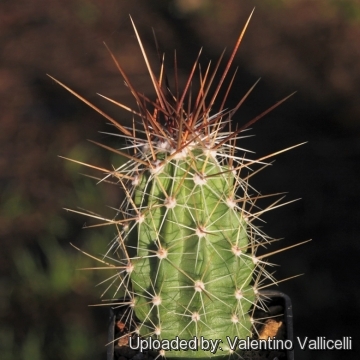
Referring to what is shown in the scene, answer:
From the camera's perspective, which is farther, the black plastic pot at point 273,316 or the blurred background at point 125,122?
the blurred background at point 125,122

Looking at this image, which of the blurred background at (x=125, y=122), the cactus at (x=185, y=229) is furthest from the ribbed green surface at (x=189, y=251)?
the blurred background at (x=125, y=122)

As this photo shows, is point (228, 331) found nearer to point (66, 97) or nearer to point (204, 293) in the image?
point (204, 293)

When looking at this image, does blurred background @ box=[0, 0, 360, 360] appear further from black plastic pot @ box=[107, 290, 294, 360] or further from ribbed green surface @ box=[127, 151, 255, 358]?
ribbed green surface @ box=[127, 151, 255, 358]

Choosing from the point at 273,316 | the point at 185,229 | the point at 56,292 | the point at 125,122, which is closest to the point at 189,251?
the point at 185,229

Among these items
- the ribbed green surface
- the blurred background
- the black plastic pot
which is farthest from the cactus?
the blurred background

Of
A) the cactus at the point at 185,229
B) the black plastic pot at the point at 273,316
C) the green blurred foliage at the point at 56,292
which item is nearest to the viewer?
the cactus at the point at 185,229

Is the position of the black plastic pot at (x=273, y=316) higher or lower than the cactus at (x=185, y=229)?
lower

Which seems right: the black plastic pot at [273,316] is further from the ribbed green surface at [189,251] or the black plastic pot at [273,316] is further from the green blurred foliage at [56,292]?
the green blurred foliage at [56,292]
